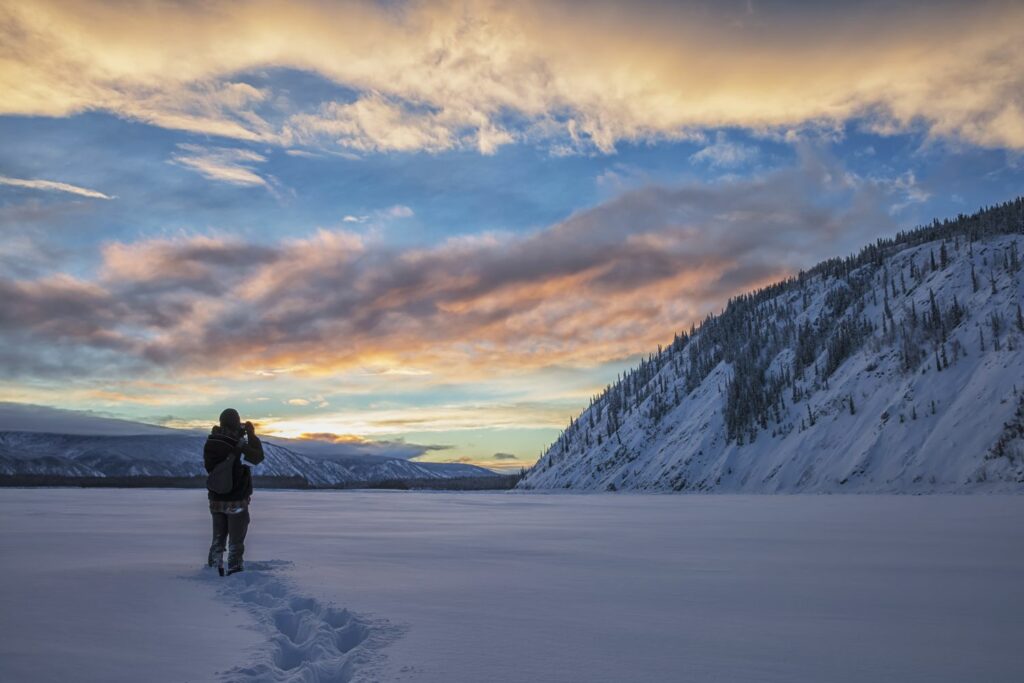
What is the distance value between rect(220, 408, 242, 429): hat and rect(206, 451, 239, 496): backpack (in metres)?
0.71

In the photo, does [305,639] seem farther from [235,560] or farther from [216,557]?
[216,557]

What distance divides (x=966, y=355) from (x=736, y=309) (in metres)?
69.8

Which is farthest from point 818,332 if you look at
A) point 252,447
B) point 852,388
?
point 252,447

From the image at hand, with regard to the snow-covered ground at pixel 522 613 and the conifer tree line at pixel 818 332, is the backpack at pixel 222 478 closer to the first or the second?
the snow-covered ground at pixel 522 613

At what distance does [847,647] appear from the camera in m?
5.66

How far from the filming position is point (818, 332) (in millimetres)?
111750

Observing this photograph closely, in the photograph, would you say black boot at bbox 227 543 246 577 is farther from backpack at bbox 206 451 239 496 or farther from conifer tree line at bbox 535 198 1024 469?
conifer tree line at bbox 535 198 1024 469

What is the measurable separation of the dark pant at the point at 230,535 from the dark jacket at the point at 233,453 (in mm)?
327

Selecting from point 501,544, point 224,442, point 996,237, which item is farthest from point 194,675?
point 996,237

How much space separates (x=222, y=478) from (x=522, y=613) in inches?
281

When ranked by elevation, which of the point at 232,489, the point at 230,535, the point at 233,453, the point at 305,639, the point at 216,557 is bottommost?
the point at 216,557

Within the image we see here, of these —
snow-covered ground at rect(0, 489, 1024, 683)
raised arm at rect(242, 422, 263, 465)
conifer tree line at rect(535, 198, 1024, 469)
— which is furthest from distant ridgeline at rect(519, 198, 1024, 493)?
raised arm at rect(242, 422, 263, 465)

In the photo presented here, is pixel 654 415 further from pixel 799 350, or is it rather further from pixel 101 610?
pixel 101 610

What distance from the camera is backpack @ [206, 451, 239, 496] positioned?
1180 centimetres
